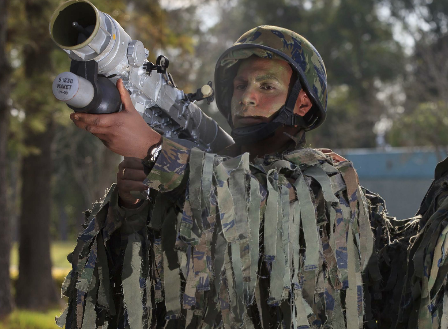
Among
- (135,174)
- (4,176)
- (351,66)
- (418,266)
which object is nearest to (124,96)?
(135,174)

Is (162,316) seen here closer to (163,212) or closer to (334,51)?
(163,212)

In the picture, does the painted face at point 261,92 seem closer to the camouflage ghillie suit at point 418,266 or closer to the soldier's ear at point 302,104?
the soldier's ear at point 302,104

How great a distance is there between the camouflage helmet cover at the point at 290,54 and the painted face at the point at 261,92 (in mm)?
45

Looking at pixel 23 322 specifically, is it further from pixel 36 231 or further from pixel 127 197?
pixel 127 197

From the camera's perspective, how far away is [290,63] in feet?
8.59

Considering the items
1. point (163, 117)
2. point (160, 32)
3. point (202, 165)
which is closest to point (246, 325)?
point (202, 165)

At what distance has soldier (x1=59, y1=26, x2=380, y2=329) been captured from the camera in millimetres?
1962

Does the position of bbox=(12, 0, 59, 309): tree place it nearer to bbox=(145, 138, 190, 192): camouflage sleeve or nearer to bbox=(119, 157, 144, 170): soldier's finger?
bbox=(119, 157, 144, 170): soldier's finger

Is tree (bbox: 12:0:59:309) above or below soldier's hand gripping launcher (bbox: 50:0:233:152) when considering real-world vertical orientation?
above

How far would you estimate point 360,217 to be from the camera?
234 cm

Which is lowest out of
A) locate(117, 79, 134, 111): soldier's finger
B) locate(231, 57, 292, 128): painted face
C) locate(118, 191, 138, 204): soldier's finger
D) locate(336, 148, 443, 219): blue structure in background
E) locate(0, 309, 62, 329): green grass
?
locate(118, 191, 138, 204): soldier's finger

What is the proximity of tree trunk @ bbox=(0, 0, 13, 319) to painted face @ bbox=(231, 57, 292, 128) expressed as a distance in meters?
5.19

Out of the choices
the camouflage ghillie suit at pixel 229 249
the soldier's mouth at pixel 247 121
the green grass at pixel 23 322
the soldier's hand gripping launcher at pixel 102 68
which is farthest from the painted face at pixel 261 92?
the green grass at pixel 23 322

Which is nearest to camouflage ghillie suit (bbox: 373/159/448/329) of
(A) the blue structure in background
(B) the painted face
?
(B) the painted face
